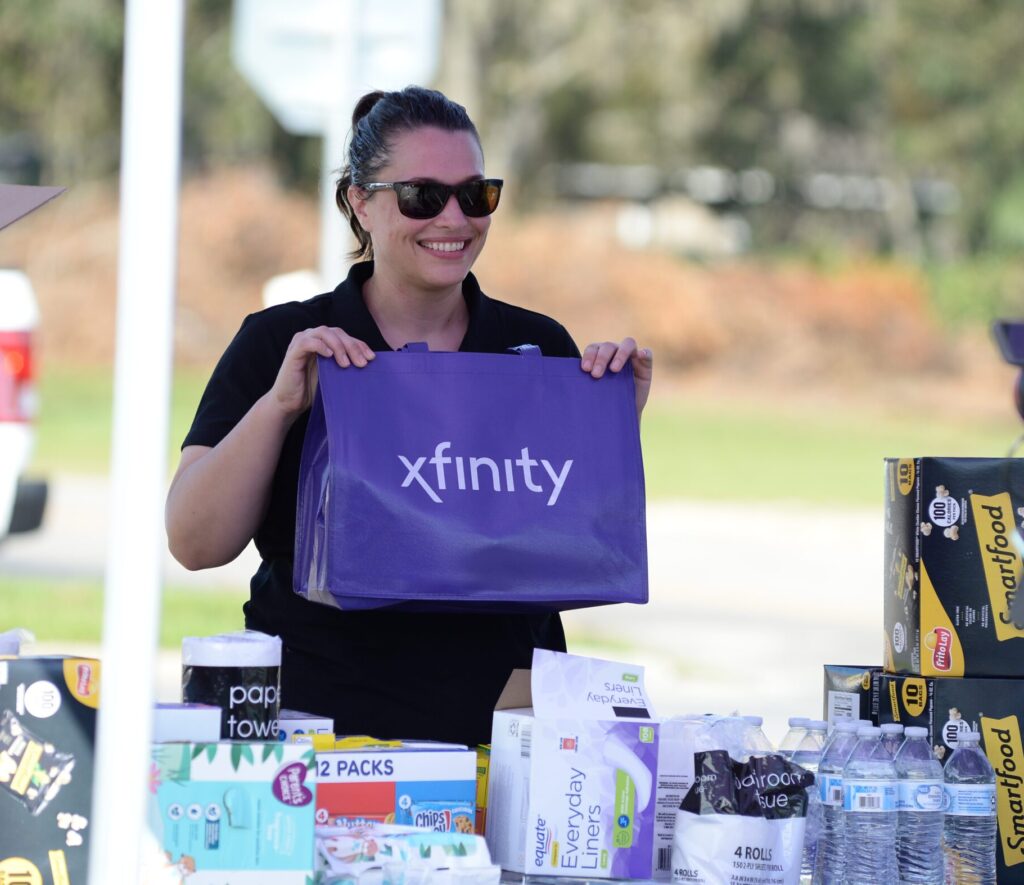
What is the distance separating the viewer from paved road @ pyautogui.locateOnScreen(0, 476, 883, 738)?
8.38 meters

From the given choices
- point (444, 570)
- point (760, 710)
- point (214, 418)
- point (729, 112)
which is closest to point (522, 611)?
point (444, 570)

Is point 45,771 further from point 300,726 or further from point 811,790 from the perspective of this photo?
point 811,790

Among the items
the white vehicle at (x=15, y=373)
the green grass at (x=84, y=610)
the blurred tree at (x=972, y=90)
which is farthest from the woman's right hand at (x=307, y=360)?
the blurred tree at (x=972, y=90)

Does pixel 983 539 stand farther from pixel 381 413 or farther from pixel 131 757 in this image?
pixel 131 757

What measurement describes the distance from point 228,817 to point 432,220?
3.81 feet

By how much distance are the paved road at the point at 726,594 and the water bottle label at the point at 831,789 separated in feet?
16.4

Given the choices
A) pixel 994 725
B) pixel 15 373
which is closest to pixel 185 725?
pixel 994 725

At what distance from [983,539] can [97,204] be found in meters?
24.0

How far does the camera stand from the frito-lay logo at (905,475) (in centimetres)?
266

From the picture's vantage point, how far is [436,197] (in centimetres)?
281

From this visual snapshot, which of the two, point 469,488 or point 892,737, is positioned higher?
point 469,488

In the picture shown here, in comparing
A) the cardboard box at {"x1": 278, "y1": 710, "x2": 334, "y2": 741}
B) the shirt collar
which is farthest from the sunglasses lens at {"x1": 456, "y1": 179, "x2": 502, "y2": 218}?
the cardboard box at {"x1": 278, "y1": 710, "x2": 334, "y2": 741}

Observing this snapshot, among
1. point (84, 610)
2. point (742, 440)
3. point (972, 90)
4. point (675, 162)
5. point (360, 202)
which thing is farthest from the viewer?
point (675, 162)

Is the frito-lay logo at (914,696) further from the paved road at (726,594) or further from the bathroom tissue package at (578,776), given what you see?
the paved road at (726,594)
